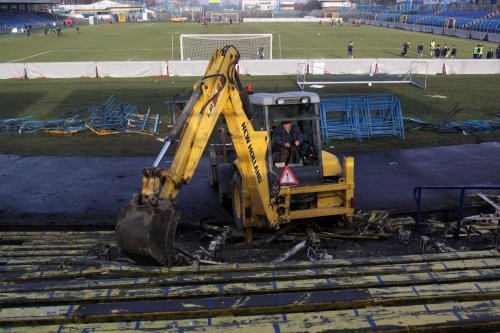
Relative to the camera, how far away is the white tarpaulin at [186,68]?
31.6 metres

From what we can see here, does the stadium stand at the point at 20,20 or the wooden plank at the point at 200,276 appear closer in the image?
the wooden plank at the point at 200,276

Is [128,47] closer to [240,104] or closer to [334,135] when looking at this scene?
[334,135]

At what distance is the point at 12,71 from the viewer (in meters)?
30.8

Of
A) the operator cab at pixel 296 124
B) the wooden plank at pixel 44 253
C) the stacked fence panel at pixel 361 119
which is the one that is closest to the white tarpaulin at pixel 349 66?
the stacked fence panel at pixel 361 119

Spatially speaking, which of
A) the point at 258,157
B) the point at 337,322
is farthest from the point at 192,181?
the point at 337,322

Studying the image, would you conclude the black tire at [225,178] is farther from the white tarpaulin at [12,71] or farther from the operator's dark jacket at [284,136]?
the white tarpaulin at [12,71]

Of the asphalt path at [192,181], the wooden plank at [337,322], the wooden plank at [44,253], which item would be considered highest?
the wooden plank at [337,322]

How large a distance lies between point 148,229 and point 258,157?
3.00m

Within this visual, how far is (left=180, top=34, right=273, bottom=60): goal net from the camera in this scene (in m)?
35.4

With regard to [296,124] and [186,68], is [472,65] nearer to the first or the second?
[186,68]

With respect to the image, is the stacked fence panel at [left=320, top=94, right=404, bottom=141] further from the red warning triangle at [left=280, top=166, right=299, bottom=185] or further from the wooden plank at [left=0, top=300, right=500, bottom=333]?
the wooden plank at [left=0, top=300, right=500, bottom=333]

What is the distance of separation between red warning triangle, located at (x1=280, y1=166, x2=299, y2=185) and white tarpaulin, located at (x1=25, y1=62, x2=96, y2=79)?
26297mm

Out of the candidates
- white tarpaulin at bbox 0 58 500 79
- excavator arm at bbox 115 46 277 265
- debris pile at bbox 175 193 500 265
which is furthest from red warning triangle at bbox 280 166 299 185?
white tarpaulin at bbox 0 58 500 79

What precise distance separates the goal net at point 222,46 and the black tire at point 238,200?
86.1 ft
